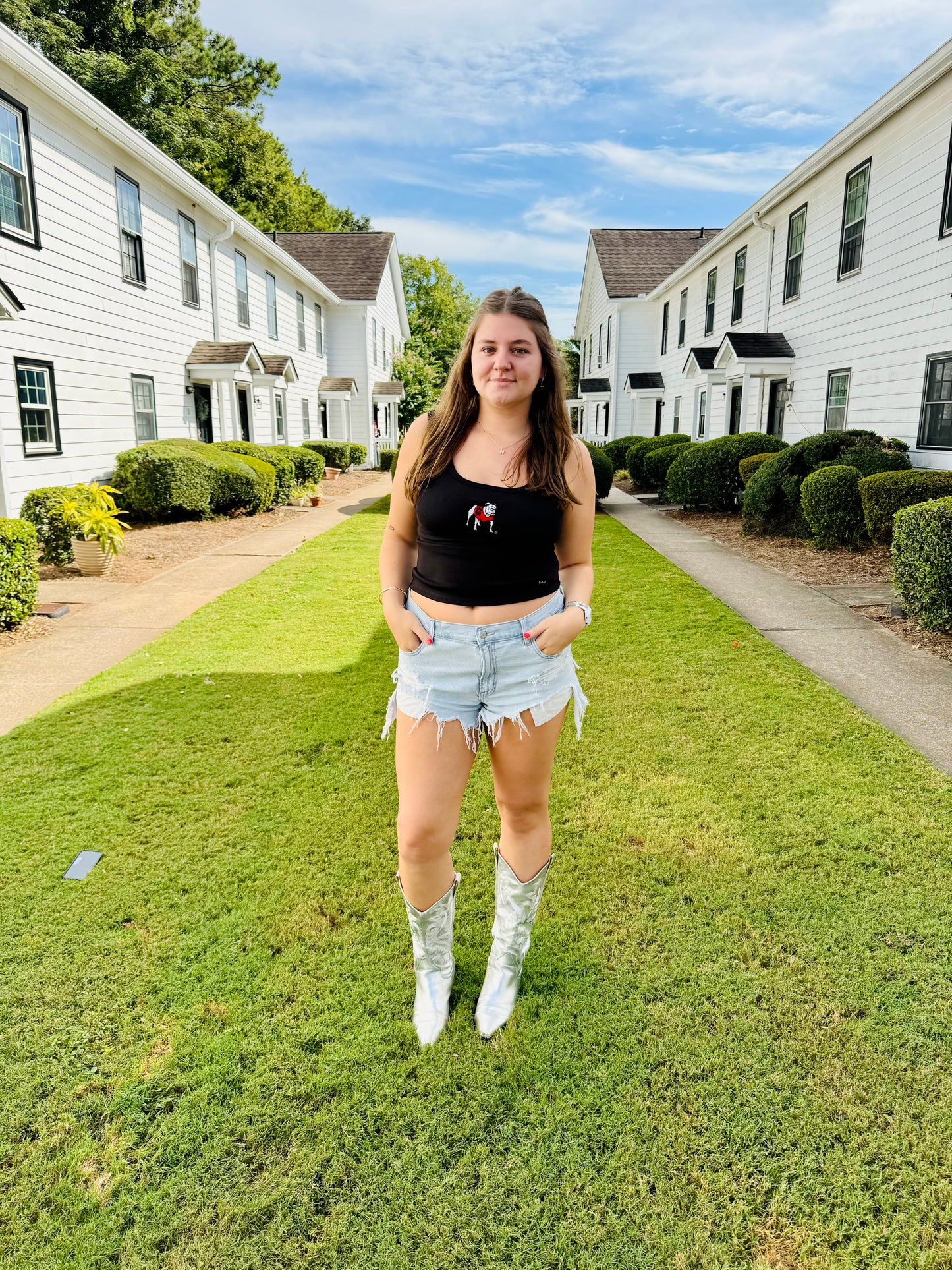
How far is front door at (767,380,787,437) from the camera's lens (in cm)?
1673

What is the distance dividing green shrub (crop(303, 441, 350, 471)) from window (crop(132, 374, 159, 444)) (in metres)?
10.4

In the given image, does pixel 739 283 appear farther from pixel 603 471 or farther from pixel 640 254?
pixel 640 254

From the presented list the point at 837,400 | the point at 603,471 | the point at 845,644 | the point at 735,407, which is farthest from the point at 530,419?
the point at 735,407

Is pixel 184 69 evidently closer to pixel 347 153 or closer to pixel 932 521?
pixel 347 153

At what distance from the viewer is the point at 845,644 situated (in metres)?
6.75

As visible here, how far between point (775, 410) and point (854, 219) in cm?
431

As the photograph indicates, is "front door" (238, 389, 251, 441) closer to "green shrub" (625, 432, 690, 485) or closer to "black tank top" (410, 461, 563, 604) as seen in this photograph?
Answer: "green shrub" (625, 432, 690, 485)

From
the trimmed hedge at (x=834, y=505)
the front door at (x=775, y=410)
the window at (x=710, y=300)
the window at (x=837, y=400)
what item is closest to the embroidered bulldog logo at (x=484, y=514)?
the trimmed hedge at (x=834, y=505)

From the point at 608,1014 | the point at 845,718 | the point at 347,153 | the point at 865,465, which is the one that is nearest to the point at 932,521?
the point at 845,718

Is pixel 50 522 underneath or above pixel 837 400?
underneath

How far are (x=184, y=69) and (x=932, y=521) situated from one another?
111 ft

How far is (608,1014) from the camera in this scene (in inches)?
103

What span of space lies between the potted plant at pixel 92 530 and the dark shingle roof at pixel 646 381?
21730mm

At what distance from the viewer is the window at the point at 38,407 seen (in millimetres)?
10812
